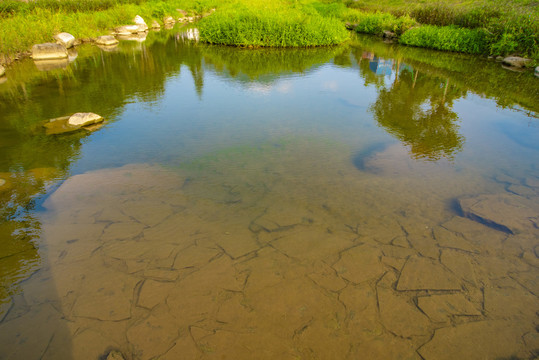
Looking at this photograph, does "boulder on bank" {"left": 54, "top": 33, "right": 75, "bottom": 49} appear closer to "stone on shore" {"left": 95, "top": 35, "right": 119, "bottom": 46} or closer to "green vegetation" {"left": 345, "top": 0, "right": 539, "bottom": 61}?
"stone on shore" {"left": 95, "top": 35, "right": 119, "bottom": 46}

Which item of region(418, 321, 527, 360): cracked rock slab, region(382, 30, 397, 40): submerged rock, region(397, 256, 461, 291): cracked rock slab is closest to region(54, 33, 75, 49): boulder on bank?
region(397, 256, 461, 291): cracked rock slab

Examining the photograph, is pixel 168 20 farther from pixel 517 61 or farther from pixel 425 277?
pixel 425 277

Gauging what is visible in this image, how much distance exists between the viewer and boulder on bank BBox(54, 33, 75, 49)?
18.3 meters

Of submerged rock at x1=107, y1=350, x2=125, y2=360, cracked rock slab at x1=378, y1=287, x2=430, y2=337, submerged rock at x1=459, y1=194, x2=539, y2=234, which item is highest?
submerged rock at x1=459, y1=194, x2=539, y2=234

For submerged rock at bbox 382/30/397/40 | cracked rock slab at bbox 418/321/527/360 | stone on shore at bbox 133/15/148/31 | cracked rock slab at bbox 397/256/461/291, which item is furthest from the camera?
stone on shore at bbox 133/15/148/31

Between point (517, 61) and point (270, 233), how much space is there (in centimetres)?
1848

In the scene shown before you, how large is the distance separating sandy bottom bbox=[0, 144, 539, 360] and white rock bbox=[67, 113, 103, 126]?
303cm

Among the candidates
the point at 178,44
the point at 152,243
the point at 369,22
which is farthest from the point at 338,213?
the point at 369,22


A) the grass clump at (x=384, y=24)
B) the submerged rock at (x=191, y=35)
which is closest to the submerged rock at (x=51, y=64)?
the submerged rock at (x=191, y=35)

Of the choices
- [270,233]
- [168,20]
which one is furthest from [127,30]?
[270,233]

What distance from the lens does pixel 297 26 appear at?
20422 mm

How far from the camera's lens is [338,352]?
2.98 meters

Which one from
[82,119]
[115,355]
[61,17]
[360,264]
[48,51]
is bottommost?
[115,355]

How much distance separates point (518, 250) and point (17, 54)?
69.3 ft
